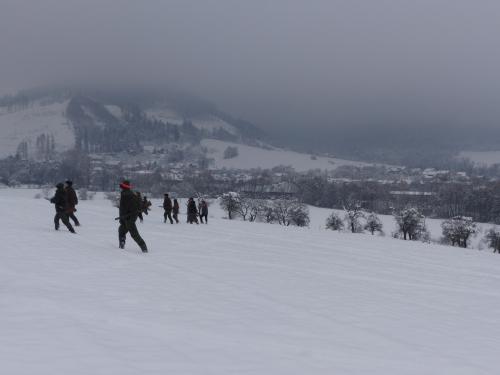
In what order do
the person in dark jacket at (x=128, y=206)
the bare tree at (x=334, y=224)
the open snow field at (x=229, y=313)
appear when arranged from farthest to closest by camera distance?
the bare tree at (x=334, y=224), the person in dark jacket at (x=128, y=206), the open snow field at (x=229, y=313)

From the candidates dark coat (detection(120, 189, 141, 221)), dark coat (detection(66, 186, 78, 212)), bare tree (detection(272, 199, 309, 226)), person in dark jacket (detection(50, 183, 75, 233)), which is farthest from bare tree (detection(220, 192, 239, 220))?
dark coat (detection(120, 189, 141, 221))

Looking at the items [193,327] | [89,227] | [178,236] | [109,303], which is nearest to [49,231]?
[89,227]

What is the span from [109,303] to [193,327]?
1.97m

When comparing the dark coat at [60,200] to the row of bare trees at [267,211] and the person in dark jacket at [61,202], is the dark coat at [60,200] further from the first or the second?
the row of bare trees at [267,211]

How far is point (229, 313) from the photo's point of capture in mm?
8727

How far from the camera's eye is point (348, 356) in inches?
271

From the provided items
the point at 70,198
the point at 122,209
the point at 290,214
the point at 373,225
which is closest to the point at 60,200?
the point at 70,198

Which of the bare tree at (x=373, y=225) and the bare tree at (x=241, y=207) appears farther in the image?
the bare tree at (x=241, y=207)

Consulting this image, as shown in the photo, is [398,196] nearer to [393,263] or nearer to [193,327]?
[393,263]

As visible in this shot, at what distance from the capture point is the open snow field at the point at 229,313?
6.17 meters

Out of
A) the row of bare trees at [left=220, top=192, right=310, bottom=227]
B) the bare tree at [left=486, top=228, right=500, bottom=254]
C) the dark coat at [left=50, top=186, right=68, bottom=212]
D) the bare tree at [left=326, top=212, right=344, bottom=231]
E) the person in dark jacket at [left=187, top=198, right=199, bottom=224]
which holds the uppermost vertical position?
the dark coat at [left=50, top=186, right=68, bottom=212]

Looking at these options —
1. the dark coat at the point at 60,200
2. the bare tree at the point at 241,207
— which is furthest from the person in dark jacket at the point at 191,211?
the bare tree at the point at 241,207

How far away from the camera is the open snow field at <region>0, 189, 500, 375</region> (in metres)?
6.17

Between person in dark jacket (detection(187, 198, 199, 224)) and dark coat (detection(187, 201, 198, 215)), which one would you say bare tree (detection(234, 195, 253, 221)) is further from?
dark coat (detection(187, 201, 198, 215))
